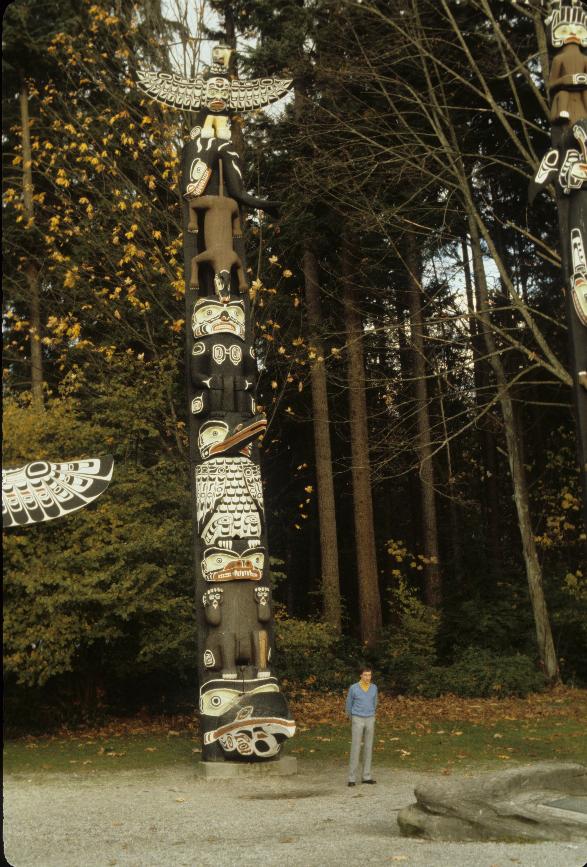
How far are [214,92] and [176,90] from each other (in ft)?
1.63

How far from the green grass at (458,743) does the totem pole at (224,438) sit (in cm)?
237

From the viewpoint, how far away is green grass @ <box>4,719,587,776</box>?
1188 centimetres

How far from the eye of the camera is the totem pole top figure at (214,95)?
1242 centimetres

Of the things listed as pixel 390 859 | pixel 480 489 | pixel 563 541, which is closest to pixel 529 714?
pixel 563 541

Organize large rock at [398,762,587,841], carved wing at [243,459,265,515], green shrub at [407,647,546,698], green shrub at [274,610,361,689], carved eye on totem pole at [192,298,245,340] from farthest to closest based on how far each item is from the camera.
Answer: green shrub at [274,610,361,689] → green shrub at [407,647,546,698] → carved eye on totem pole at [192,298,245,340] → carved wing at [243,459,265,515] → large rock at [398,762,587,841]

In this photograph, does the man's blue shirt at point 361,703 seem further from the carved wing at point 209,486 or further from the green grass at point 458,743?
the carved wing at point 209,486

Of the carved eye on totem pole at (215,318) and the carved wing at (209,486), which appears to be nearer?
the carved wing at (209,486)

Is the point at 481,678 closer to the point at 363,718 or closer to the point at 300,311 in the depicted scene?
the point at 363,718

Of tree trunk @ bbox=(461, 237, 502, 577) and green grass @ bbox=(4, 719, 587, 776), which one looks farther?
tree trunk @ bbox=(461, 237, 502, 577)

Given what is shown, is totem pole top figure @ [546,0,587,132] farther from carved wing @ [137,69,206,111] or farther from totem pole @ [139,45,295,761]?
carved wing @ [137,69,206,111]

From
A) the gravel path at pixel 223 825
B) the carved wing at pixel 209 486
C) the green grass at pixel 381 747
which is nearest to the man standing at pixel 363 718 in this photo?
the gravel path at pixel 223 825

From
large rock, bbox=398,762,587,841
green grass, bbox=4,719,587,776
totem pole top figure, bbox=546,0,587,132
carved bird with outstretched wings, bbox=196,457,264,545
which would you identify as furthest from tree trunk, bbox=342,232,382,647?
large rock, bbox=398,762,587,841

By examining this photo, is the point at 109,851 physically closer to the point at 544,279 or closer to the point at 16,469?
the point at 16,469

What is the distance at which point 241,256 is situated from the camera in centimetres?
1223
